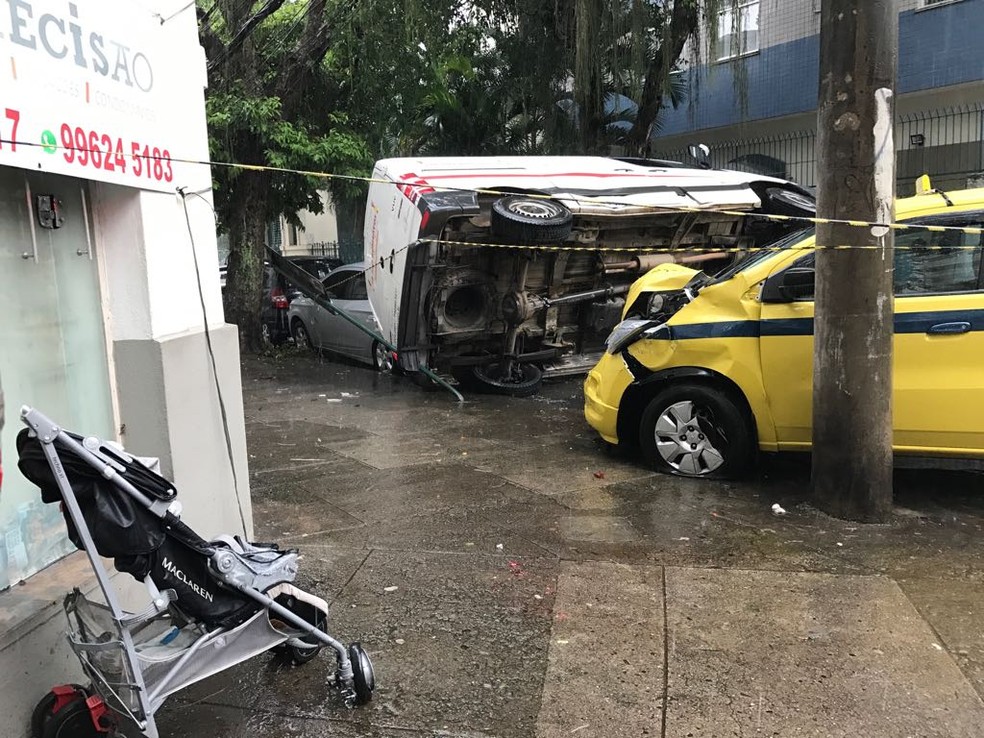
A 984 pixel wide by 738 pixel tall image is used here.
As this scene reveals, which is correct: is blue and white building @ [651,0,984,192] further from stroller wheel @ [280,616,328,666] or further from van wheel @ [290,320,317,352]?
stroller wheel @ [280,616,328,666]

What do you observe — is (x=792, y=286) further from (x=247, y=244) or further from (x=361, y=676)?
(x=247, y=244)

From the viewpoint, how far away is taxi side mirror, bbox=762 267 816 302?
17.9ft

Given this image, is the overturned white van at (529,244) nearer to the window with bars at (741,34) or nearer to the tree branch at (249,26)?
the tree branch at (249,26)

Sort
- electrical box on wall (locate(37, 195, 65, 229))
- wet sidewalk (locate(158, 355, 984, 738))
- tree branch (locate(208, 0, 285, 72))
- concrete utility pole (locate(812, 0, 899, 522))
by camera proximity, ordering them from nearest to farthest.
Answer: wet sidewalk (locate(158, 355, 984, 738)) → electrical box on wall (locate(37, 195, 65, 229)) → concrete utility pole (locate(812, 0, 899, 522)) → tree branch (locate(208, 0, 285, 72))

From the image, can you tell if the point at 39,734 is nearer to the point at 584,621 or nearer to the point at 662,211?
the point at 584,621

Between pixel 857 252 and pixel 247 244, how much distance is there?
9940mm

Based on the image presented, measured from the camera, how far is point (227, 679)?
353cm

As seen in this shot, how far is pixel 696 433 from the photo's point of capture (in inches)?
236

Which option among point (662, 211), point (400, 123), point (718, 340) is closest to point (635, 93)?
point (400, 123)

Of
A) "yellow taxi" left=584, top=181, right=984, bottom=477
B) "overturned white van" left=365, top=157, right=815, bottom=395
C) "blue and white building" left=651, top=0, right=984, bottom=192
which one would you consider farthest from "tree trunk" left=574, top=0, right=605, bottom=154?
"yellow taxi" left=584, top=181, right=984, bottom=477

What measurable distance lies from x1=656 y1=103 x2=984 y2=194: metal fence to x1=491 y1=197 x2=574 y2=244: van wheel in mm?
6487

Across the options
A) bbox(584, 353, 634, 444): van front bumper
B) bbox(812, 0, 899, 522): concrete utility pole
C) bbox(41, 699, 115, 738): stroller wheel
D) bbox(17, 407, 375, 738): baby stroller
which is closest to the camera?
bbox(17, 407, 375, 738): baby stroller

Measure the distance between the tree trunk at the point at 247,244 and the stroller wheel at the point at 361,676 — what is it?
1027cm

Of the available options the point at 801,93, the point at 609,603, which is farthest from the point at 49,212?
the point at 801,93
